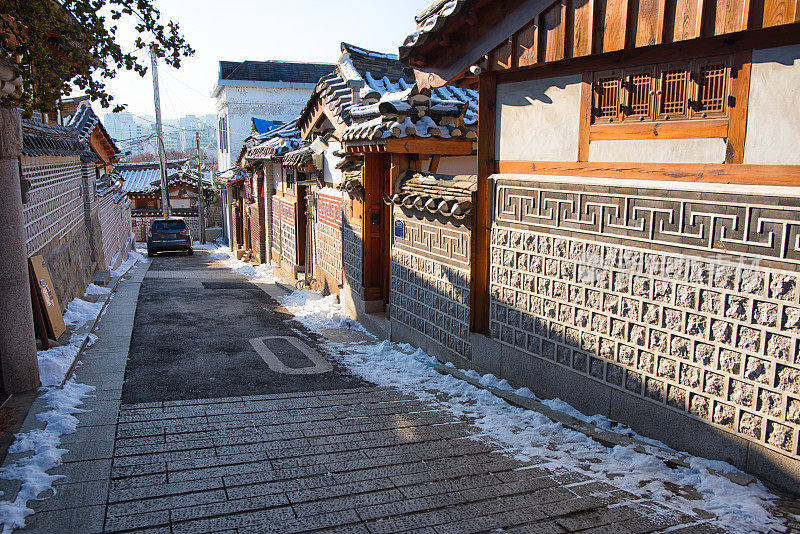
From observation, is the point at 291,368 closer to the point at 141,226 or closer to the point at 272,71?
the point at 272,71

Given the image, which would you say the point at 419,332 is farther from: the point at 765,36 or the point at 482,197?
the point at 765,36

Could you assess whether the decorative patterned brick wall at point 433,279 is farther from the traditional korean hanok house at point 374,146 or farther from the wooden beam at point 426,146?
the wooden beam at point 426,146

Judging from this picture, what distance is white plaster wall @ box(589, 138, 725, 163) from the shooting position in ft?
15.2

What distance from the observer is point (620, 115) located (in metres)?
5.43

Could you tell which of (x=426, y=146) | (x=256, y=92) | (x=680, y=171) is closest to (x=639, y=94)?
(x=680, y=171)

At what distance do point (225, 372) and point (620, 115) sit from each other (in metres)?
5.85

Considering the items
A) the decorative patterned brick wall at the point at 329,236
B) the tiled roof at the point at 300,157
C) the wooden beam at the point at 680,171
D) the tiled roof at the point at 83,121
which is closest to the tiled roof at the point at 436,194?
the wooden beam at the point at 680,171

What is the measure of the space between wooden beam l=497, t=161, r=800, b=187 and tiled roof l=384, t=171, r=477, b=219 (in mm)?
1117

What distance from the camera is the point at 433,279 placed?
28.1 ft

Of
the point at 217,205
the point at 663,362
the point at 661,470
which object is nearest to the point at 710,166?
the point at 663,362

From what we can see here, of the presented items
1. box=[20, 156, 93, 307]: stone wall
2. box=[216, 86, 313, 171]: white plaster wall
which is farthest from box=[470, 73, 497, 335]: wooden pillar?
box=[216, 86, 313, 171]: white plaster wall

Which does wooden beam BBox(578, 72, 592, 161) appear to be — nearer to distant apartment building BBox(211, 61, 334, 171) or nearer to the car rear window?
the car rear window

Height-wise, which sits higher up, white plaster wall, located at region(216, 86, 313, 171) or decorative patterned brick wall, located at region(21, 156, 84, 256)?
white plaster wall, located at region(216, 86, 313, 171)

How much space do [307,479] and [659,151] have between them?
13.2ft
